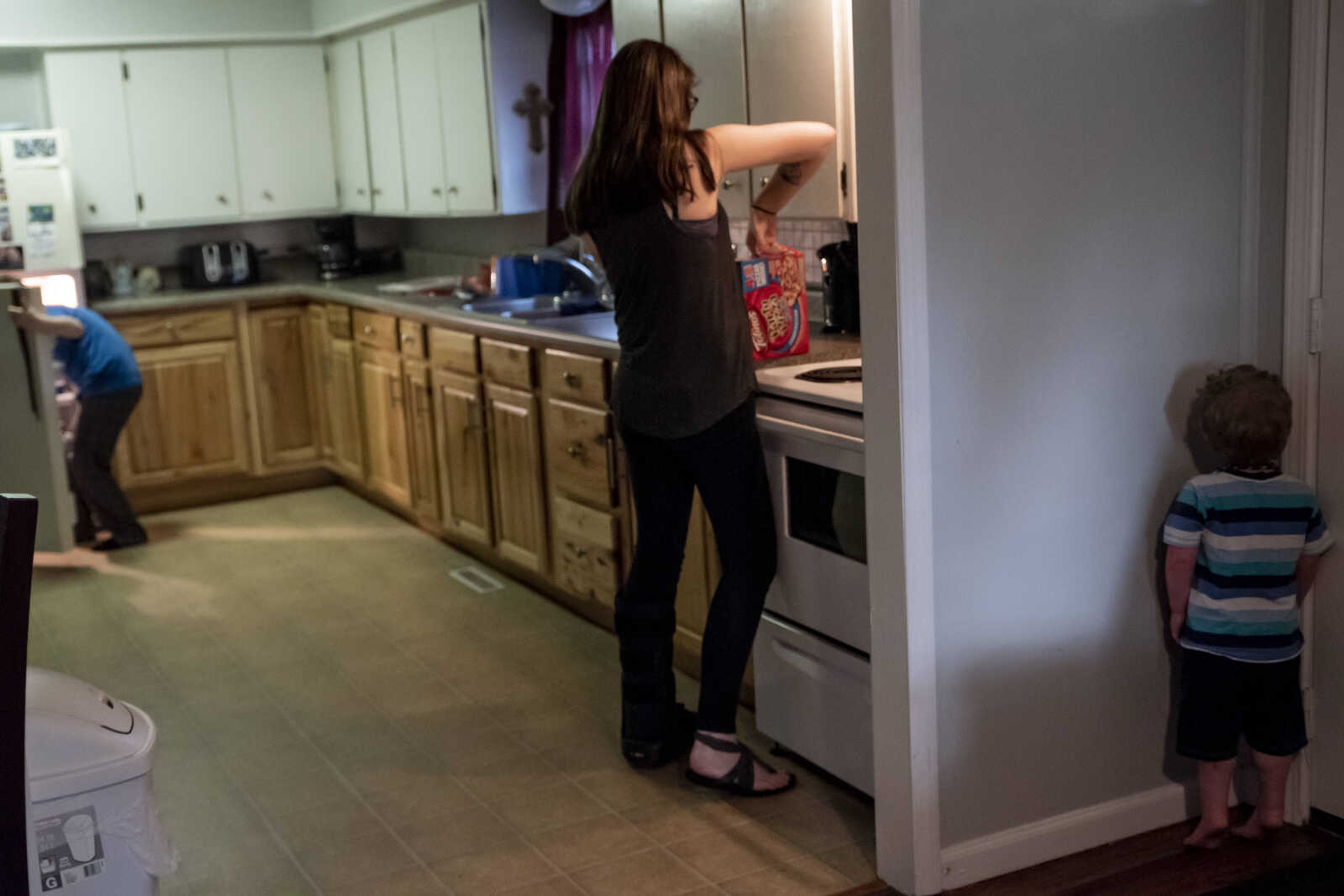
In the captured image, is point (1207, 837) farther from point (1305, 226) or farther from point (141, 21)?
point (141, 21)

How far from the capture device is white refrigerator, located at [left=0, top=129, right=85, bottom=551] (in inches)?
189

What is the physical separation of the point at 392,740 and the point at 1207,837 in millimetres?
1762

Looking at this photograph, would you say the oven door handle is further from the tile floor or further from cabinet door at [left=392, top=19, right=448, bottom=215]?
cabinet door at [left=392, top=19, right=448, bottom=215]

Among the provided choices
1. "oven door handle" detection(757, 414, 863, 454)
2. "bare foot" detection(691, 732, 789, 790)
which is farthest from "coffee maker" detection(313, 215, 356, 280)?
"bare foot" detection(691, 732, 789, 790)

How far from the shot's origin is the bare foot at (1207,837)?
2.54 m

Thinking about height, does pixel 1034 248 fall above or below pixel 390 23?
below

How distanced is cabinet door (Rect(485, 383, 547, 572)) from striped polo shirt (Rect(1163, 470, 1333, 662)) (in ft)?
6.83

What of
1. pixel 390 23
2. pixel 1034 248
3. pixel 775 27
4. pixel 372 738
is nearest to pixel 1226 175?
pixel 1034 248

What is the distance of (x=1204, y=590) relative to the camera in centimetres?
244

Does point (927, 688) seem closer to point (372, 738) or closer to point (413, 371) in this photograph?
point (372, 738)

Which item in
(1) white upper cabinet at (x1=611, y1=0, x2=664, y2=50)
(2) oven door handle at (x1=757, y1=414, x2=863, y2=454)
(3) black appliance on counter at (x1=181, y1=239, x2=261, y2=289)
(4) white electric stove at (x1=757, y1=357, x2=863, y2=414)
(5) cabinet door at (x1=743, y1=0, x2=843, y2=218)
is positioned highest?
(1) white upper cabinet at (x1=611, y1=0, x2=664, y2=50)

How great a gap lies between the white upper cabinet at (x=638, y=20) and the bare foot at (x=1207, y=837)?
2.33m

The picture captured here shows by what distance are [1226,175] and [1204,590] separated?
0.71 metres

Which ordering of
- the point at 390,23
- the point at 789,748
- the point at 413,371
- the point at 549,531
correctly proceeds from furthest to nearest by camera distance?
the point at 390,23, the point at 413,371, the point at 549,531, the point at 789,748
